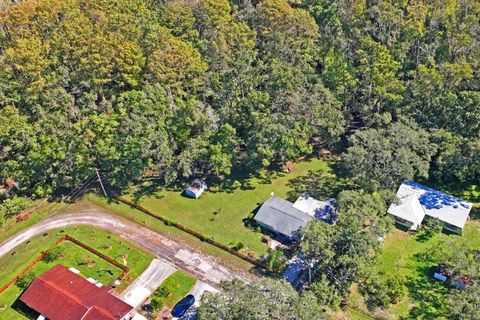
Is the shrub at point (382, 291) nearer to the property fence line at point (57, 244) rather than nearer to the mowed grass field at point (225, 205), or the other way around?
the mowed grass field at point (225, 205)

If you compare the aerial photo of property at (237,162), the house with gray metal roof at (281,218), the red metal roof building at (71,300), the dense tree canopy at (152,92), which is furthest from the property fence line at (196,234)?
the red metal roof building at (71,300)

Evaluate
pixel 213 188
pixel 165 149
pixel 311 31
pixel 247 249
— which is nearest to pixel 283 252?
pixel 247 249

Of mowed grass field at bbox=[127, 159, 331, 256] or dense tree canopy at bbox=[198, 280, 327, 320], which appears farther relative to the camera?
mowed grass field at bbox=[127, 159, 331, 256]

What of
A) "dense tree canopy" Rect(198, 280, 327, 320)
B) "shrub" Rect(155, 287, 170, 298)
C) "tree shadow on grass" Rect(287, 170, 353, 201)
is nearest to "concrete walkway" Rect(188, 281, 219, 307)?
"shrub" Rect(155, 287, 170, 298)

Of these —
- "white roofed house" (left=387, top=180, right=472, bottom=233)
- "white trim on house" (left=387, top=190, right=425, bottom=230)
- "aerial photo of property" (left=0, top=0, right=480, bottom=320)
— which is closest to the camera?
"aerial photo of property" (left=0, top=0, right=480, bottom=320)

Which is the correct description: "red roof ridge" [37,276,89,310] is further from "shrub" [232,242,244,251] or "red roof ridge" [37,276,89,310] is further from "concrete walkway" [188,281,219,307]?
"shrub" [232,242,244,251]

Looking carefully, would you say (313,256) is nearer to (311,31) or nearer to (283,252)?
(283,252)
